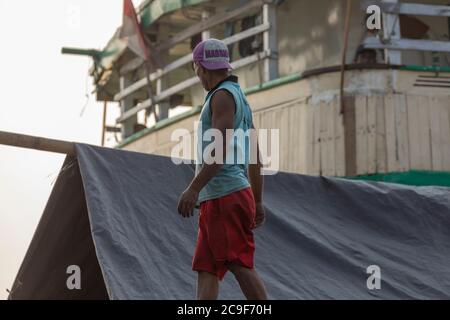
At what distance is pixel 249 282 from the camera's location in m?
4.65

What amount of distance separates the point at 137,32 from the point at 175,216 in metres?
7.62

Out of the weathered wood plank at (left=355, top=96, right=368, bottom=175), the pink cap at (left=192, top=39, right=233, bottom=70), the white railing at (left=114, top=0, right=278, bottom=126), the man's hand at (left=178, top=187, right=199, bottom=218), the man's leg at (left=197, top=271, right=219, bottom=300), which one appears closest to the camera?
the man's hand at (left=178, top=187, right=199, bottom=218)

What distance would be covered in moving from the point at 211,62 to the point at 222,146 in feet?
1.62

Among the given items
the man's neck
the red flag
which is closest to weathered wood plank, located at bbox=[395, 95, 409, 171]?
the red flag

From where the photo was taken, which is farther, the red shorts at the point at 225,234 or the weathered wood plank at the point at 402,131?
the weathered wood plank at the point at 402,131

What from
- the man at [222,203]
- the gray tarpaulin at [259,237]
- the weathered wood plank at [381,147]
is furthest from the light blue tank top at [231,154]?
the weathered wood plank at [381,147]

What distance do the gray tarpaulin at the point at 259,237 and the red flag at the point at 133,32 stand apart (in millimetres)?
6951

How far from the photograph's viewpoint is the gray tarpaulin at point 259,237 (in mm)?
5906

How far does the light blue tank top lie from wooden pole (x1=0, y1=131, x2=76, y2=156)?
1.47 metres

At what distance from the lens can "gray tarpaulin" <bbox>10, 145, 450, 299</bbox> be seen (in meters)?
5.91

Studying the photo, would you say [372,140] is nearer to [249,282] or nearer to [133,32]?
[133,32]

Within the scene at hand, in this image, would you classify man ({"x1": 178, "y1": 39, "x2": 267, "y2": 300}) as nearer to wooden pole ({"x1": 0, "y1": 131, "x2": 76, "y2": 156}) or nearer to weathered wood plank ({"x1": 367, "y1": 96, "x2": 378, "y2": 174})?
wooden pole ({"x1": 0, "y1": 131, "x2": 76, "y2": 156})

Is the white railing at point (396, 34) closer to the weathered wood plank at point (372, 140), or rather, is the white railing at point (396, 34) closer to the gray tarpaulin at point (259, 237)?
the weathered wood plank at point (372, 140)
